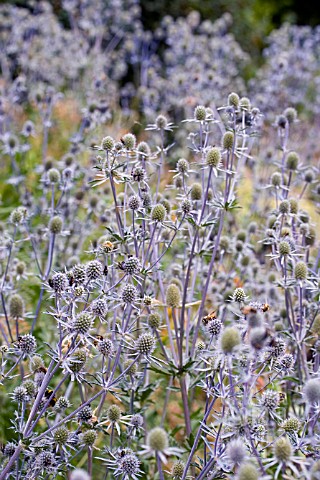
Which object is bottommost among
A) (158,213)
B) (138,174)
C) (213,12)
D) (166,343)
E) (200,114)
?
→ (166,343)

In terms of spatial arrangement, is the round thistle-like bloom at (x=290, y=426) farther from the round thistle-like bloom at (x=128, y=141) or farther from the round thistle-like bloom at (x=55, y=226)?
the round thistle-like bloom at (x=55, y=226)

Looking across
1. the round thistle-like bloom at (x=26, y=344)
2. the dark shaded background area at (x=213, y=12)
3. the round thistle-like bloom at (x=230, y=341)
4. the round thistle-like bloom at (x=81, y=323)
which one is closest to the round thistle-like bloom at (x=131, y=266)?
the round thistle-like bloom at (x=81, y=323)

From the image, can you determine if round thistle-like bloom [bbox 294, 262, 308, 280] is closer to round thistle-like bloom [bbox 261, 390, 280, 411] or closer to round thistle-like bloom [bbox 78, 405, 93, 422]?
round thistle-like bloom [bbox 261, 390, 280, 411]

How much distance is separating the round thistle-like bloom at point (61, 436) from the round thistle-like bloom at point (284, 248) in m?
1.31

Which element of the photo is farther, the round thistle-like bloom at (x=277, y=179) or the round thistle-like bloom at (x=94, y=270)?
the round thistle-like bloom at (x=277, y=179)

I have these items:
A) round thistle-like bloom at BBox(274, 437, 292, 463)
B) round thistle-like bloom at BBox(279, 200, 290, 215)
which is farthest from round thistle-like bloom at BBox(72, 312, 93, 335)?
round thistle-like bloom at BBox(279, 200, 290, 215)

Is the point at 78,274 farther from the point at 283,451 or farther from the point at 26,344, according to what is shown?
the point at 283,451

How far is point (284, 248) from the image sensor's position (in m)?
2.87

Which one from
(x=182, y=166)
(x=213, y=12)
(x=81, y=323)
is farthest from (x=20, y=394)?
→ (x=213, y=12)

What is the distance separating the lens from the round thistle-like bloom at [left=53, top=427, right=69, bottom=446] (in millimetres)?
2352

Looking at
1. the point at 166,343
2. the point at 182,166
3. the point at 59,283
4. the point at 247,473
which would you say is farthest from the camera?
the point at 166,343

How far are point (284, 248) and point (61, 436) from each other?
135 centimetres

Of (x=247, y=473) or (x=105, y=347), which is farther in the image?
(x=105, y=347)

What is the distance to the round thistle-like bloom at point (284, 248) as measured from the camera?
2859 millimetres
